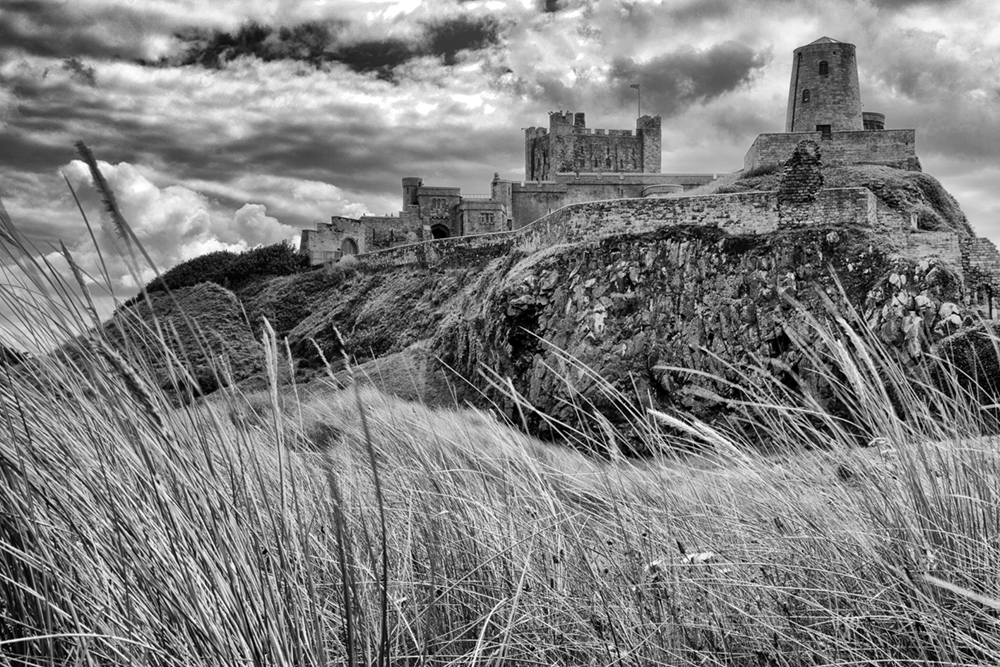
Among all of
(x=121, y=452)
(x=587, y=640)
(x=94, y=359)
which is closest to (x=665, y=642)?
(x=587, y=640)

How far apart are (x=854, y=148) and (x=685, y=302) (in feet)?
49.6

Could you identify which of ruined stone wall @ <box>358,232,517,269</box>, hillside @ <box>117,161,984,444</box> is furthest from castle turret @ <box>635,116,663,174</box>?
hillside @ <box>117,161,984,444</box>

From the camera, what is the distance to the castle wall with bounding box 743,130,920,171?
2831 cm

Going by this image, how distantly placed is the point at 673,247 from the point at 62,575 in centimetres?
1761

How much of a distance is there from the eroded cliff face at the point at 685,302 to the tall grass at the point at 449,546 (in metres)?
12.7

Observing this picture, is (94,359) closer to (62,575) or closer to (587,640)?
(62,575)

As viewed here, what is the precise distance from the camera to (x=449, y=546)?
2.78 metres

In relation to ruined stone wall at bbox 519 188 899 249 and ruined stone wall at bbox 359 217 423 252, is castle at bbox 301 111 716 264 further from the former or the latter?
ruined stone wall at bbox 519 188 899 249

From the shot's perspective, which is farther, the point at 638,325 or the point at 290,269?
the point at 290,269

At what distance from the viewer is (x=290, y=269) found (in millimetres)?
34875

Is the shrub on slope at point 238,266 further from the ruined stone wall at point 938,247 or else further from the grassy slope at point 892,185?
the ruined stone wall at point 938,247

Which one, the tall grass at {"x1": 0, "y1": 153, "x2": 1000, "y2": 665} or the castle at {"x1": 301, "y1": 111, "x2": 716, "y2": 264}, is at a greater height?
the castle at {"x1": 301, "y1": 111, "x2": 716, "y2": 264}

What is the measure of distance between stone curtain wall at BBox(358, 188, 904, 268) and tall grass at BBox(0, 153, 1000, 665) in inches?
629

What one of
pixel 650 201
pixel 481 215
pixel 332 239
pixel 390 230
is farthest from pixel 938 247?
pixel 390 230
